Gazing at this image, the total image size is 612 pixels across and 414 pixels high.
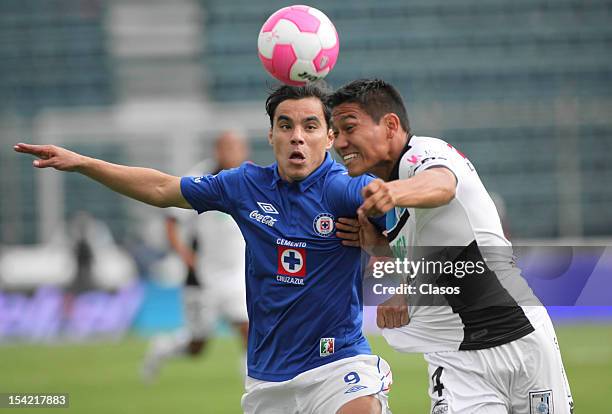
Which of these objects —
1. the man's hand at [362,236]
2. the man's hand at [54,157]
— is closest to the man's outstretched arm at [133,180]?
the man's hand at [54,157]

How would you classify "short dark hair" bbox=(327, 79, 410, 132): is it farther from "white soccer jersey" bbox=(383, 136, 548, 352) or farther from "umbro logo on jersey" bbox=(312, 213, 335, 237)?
"umbro logo on jersey" bbox=(312, 213, 335, 237)

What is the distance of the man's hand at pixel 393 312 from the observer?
17.1 feet

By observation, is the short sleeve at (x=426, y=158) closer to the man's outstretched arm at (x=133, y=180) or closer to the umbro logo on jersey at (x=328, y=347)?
the umbro logo on jersey at (x=328, y=347)

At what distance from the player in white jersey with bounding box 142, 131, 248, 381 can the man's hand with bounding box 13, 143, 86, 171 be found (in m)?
A: 6.24

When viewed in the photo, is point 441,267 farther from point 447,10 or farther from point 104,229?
point 447,10

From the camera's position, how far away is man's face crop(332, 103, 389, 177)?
194 inches

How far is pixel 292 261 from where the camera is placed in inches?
205

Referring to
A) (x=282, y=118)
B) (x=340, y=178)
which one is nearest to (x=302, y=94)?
(x=282, y=118)

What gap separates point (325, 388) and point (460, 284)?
923 millimetres

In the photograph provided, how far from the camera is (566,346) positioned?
1505 centimetres

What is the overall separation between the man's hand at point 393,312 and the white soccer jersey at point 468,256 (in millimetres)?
177

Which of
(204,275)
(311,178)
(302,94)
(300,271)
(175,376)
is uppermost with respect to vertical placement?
(204,275)

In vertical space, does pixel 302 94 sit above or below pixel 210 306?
below

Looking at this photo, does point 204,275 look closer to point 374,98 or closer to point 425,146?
point 374,98
